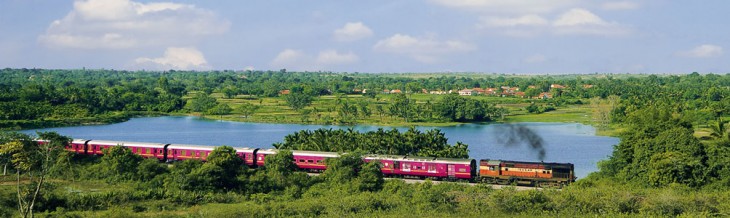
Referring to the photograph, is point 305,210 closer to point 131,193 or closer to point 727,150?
point 131,193

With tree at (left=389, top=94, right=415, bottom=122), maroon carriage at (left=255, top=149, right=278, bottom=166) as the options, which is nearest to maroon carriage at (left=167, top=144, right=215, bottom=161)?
maroon carriage at (left=255, top=149, right=278, bottom=166)

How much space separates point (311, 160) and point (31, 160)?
17432 mm

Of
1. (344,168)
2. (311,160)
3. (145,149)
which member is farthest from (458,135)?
(344,168)

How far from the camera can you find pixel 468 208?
30312 mm

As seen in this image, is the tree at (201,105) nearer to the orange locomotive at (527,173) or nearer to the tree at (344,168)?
the tree at (344,168)

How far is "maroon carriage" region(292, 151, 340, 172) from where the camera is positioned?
42781 mm

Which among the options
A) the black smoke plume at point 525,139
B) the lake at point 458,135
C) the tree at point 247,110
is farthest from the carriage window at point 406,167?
the tree at point 247,110

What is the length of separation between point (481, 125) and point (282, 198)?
60959mm

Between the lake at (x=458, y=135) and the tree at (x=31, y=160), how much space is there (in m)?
25.9

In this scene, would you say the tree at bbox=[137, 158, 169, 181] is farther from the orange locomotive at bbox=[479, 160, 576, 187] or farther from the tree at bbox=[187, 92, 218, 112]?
the tree at bbox=[187, 92, 218, 112]

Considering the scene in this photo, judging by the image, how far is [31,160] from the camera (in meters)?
30.8

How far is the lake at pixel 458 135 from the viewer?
197 feet

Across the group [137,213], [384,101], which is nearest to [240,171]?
[137,213]

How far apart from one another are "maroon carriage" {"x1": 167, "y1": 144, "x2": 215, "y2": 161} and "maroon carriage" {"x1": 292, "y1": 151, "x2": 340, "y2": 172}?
6.40 meters
